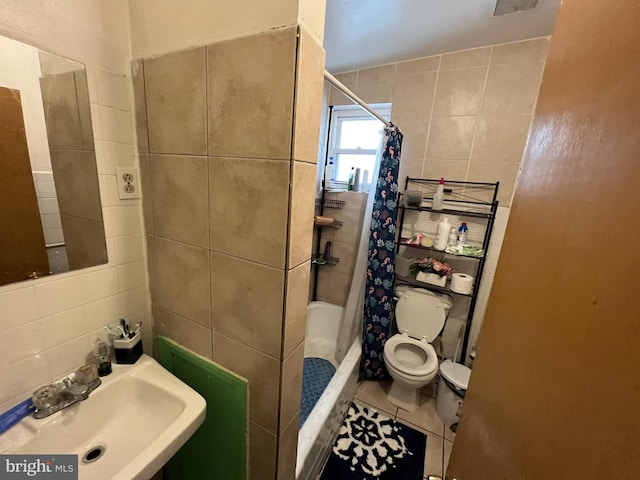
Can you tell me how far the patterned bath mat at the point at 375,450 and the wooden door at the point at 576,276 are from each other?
3.80 feet

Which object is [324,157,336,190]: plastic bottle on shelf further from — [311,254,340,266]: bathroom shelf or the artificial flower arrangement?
the artificial flower arrangement

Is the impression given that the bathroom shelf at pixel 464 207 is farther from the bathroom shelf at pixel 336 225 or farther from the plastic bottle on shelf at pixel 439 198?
the bathroom shelf at pixel 336 225

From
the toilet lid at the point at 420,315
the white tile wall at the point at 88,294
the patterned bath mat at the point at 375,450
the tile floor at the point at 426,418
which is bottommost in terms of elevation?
the patterned bath mat at the point at 375,450

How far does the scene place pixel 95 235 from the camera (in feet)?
2.77

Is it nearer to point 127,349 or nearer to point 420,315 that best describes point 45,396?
point 127,349

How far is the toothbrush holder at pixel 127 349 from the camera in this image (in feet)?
2.95

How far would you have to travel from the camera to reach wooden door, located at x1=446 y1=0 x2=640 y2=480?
0.35 meters

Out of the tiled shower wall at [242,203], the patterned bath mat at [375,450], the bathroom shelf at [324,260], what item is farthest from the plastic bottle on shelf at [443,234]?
the tiled shower wall at [242,203]

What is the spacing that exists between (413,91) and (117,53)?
1.76 metres

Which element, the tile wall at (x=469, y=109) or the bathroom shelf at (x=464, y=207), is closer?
the tile wall at (x=469, y=109)

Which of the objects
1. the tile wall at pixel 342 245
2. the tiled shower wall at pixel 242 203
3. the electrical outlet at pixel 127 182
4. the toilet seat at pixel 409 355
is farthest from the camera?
the tile wall at pixel 342 245

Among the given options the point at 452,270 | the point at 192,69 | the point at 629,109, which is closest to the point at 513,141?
the point at 452,270

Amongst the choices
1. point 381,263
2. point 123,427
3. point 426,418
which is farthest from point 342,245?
point 123,427

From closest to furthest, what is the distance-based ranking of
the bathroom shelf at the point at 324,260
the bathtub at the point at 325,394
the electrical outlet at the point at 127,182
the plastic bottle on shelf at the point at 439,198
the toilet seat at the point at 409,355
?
the electrical outlet at the point at 127,182 → the bathtub at the point at 325,394 → the toilet seat at the point at 409,355 → the plastic bottle on shelf at the point at 439,198 → the bathroom shelf at the point at 324,260
